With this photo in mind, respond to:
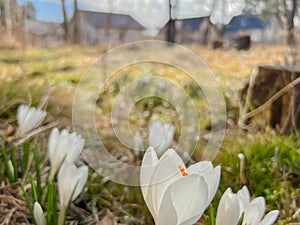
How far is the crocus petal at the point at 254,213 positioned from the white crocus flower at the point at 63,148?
20 cm

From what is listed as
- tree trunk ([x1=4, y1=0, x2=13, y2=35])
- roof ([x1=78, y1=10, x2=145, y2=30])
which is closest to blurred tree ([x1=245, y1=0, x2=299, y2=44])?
roof ([x1=78, y1=10, x2=145, y2=30])

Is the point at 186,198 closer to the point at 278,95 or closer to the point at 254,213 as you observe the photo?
the point at 254,213

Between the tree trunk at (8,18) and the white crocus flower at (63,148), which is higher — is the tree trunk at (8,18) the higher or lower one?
the higher one

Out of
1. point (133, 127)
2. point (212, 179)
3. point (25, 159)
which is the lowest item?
point (133, 127)

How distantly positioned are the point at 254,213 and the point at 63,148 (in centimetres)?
22

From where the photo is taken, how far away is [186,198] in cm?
33

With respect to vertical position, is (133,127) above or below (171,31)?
below

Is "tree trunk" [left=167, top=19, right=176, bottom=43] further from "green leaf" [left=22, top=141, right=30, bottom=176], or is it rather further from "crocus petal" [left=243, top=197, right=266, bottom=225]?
"crocus petal" [left=243, top=197, right=266, bottom=225]

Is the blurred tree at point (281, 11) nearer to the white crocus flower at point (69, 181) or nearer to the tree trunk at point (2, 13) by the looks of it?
the tree trunk at point (2, 13)

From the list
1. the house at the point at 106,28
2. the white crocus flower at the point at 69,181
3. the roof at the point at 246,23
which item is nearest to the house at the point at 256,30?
the roof at the point at 246,23

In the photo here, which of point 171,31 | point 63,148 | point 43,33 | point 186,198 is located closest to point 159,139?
point 63,148

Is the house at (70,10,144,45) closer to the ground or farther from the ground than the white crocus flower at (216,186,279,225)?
farther from the ground

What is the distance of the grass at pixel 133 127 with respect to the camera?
0.63 metres

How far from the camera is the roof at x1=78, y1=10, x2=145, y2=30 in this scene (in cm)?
85
